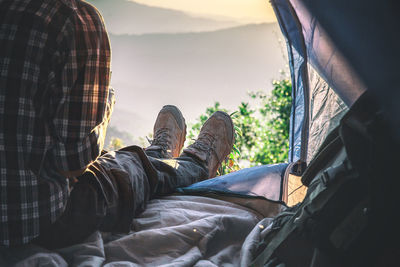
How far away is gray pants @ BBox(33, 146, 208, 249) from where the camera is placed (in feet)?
2.74

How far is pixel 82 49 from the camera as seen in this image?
0.73 metres

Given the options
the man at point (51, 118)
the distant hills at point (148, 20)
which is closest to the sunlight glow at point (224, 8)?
the distant hills at point (148, 20)

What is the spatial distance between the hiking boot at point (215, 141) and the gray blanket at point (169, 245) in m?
0.56

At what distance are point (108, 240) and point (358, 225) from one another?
0.56 m

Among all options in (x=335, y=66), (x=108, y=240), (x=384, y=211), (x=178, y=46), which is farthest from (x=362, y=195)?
(x=178, y=46)

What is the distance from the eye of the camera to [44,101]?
73cm

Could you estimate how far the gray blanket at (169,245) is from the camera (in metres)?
0.77

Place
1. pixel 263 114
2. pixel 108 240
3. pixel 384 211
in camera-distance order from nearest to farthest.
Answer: pixel 384 211 < pixel 108 240 < pixel 263 114

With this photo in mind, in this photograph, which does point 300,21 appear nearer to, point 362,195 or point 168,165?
point 168,165

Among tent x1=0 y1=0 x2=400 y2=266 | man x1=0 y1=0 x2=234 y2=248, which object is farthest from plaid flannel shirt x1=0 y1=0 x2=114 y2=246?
tent x1=0 y1=0 x2=400 y2=266

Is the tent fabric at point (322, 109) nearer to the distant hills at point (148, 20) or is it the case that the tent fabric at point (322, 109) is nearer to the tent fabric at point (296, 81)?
the tent fabric at point (296, 81)

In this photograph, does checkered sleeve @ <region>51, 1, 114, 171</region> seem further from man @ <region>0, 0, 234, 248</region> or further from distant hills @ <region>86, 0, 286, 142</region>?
distant hills @ <region>86, 0, 286, 142</region>

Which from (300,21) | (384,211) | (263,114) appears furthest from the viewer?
Answer: (263,114)

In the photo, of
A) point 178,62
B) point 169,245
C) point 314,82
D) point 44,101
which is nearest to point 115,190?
point 169,245
